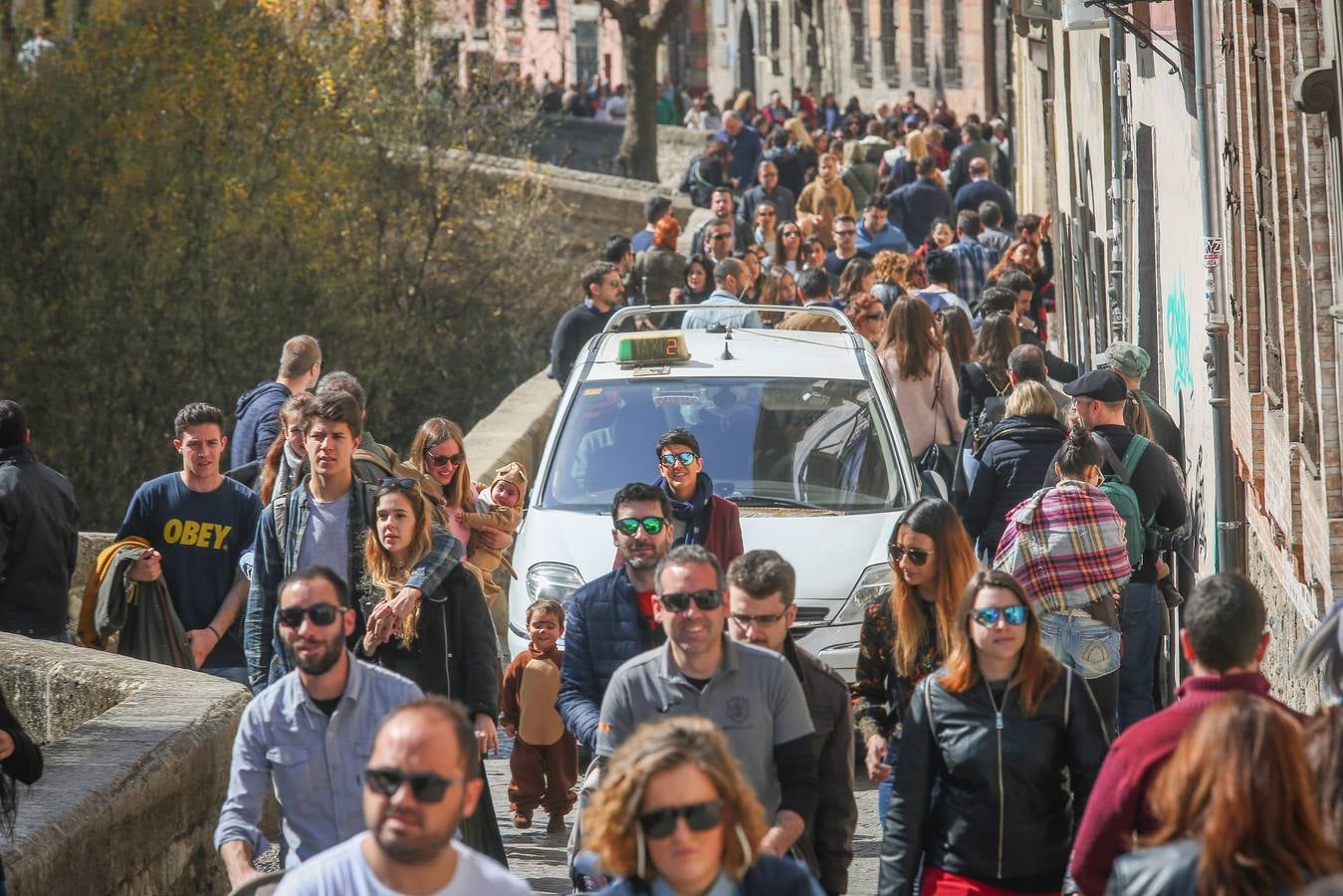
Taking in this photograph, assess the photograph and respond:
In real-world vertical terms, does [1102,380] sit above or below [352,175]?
below

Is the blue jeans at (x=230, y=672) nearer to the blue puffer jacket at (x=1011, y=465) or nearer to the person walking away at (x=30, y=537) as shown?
the person walking away at (x=30, y=537)

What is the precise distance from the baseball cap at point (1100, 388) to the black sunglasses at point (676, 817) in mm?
4975

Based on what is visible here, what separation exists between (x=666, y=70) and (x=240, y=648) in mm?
71115

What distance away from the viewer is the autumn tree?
36062 mm

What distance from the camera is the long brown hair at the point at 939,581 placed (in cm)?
622

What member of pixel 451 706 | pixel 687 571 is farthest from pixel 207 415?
pixel 451 706

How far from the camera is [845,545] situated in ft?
30.6

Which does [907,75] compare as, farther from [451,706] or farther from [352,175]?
[451,706]

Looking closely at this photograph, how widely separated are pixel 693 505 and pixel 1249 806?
13.7ft

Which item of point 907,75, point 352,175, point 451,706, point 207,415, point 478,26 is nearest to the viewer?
point 451,706

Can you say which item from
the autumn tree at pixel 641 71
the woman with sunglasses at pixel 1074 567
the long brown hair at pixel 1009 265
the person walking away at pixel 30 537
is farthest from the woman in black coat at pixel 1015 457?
the autumn tree at pixel 641 71

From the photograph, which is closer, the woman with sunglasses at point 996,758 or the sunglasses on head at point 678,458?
the woman with sunglasses at point 996,758

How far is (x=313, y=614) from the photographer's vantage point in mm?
5402

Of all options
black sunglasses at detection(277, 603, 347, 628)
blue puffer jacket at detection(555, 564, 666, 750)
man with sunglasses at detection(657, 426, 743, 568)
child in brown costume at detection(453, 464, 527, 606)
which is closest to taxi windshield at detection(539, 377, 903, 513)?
child in brown costume at detection(453, 464, 527, 606)
